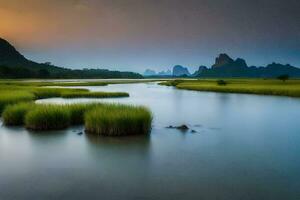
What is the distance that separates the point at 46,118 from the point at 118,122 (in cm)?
493

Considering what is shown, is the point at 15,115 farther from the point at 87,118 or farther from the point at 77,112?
the point at 87,118

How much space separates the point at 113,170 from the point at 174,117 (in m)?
17.0

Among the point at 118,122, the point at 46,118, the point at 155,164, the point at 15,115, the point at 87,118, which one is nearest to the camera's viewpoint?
the point at 155,164

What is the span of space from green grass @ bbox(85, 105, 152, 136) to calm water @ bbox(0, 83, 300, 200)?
74 centimetres

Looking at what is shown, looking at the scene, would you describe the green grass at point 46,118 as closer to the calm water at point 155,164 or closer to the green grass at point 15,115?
the calm water at point 155,164

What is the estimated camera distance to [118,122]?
19.1 meters

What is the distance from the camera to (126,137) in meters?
18.5

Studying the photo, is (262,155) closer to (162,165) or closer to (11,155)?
(162,165)

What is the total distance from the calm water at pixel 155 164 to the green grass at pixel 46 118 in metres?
0.83

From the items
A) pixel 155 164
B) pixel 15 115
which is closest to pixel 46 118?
pixel 15 115

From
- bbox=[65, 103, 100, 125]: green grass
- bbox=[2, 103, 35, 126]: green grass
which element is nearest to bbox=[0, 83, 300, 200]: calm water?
bbox=[2, 103, 35, 126]: green grass

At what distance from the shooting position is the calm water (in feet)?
34.7

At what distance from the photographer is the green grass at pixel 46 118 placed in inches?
830

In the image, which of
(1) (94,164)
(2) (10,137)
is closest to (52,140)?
(2) (10,137)
